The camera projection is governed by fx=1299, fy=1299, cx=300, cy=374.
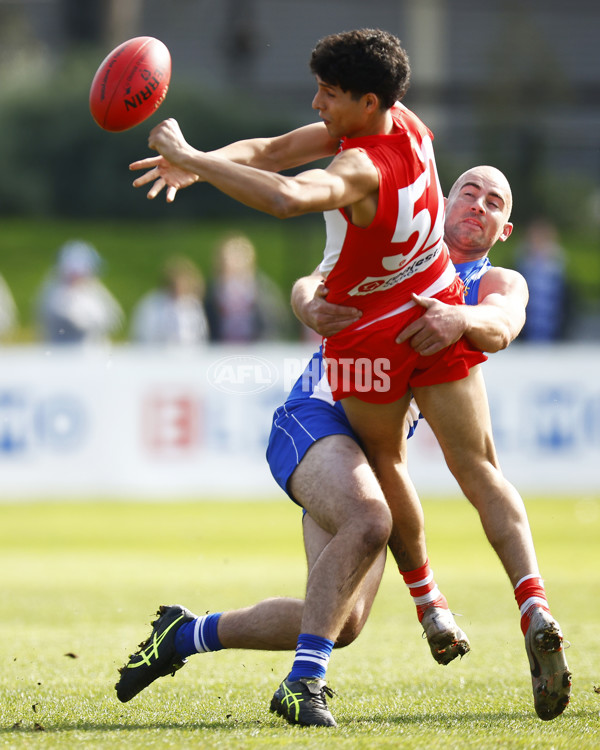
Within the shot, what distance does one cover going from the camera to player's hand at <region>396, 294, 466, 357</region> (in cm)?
456

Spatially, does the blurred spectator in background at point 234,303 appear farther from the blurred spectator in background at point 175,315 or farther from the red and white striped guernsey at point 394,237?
the red and white striped guernsey at point 394,237

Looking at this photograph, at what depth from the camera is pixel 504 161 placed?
72.7ft

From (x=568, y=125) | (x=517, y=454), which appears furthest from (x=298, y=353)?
(x=568, y=125)

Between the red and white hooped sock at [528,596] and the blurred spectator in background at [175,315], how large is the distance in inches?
393

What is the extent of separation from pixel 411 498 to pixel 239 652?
193 cm

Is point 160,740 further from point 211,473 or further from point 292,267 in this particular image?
point 292,267

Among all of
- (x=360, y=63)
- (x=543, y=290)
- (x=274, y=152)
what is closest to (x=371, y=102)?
(x=360, y=63)

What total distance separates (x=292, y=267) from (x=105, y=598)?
1194 centimetres

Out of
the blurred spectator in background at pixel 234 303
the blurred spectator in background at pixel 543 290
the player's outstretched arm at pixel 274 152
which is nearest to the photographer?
the player's outstretched arm at pixel 274 152

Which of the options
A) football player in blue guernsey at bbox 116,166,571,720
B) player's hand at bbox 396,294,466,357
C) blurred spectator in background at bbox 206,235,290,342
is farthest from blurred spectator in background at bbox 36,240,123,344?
player's hand at bbox 396,294,466,357

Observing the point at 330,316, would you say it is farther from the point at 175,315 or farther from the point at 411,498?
the point at 175,315

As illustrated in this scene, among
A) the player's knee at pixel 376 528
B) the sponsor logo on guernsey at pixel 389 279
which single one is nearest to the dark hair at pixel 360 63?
the sponsor logo on guernsey at pixel 389 279

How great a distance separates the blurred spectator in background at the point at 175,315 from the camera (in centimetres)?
1441

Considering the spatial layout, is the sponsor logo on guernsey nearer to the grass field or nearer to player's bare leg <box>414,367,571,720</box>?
player's bare leg <box>414,367,571,720</box>
